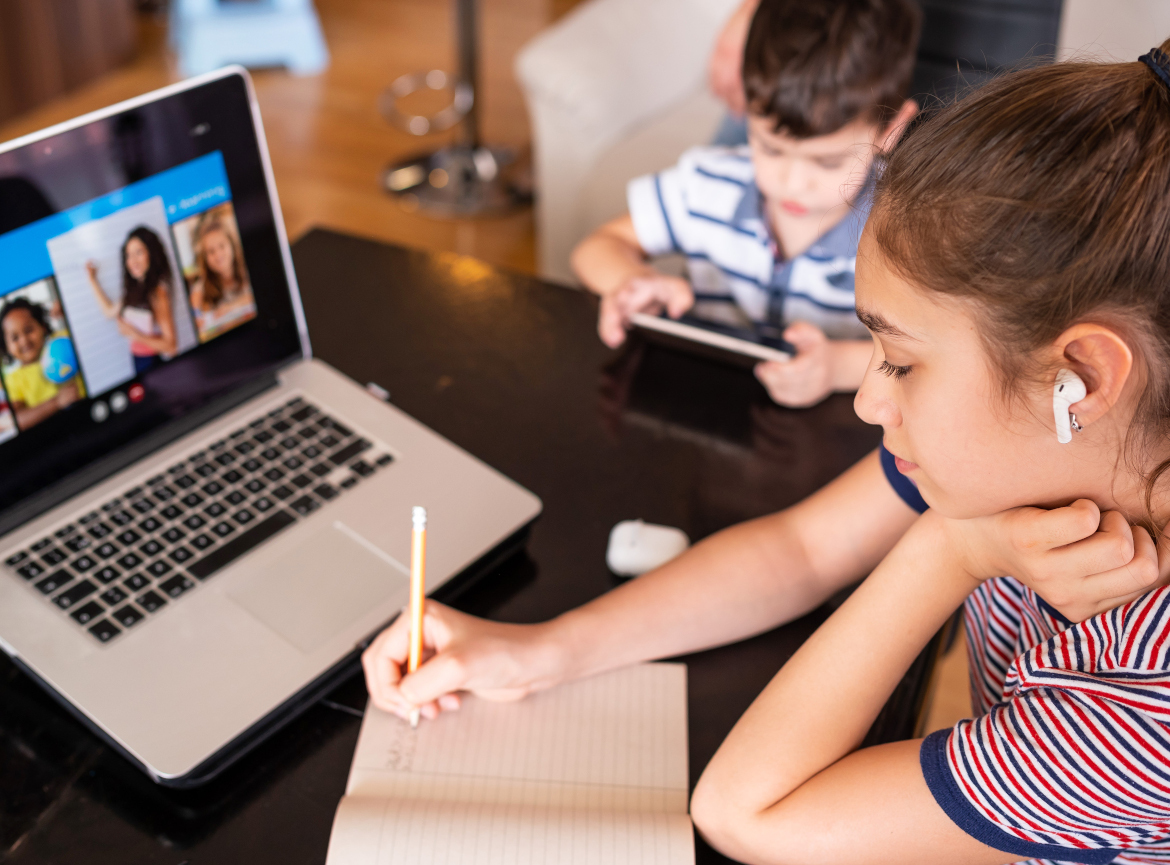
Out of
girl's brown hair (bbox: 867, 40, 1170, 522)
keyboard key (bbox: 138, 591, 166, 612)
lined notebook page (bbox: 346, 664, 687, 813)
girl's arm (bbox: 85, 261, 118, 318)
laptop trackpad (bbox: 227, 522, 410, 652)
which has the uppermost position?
girl's brown hair (bbox: 867, 40, 1170, 522)

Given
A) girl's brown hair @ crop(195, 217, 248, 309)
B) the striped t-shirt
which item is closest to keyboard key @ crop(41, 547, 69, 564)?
girl's brown hair @ crop(195, 217, 248, 309)

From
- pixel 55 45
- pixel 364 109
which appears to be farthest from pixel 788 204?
pixel 55 45

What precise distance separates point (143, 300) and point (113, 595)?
23 cm

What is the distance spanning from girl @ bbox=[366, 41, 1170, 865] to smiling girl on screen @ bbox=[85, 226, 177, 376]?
0.32 metres

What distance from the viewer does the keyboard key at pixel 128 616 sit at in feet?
2.35

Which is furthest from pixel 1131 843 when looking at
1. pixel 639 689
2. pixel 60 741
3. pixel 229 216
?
pixel 229 216

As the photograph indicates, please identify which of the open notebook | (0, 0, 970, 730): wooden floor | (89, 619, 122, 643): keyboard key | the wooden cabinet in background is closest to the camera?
the open notebook

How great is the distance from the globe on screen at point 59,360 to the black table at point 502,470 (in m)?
0.21

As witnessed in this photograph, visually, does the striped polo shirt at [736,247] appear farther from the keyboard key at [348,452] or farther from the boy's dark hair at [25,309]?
the boy's dark hair at [25,309]

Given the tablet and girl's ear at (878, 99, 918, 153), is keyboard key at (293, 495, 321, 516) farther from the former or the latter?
girl's ear at (878, 99, 918, 153)

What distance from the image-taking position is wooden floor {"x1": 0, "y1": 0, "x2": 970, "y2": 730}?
106 inches

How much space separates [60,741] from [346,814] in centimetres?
21

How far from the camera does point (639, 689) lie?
73 centimetres

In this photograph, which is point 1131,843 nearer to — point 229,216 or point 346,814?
point 346,814
